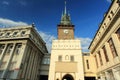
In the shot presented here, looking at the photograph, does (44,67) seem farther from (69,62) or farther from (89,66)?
(89,66)

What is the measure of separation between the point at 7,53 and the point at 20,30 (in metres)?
6.42

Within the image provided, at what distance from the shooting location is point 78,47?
28281mm

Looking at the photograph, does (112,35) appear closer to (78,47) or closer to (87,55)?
(78,47)

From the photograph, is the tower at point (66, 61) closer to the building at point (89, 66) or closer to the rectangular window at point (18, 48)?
the building at point (89, 66)

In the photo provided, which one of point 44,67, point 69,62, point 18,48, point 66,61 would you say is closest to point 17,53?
point 18,48

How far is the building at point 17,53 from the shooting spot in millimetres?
20250

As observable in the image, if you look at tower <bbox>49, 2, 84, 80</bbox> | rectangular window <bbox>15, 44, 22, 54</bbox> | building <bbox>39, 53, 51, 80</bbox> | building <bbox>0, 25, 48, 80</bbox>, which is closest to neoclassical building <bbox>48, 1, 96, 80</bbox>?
tower <bbox>49, 2, 84, 80</bbox>

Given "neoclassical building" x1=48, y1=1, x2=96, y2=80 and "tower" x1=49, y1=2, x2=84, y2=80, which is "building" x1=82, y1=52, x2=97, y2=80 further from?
"tower" x1=49, y1=2, x2=84, y2=80

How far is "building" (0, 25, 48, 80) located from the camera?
66.4 feet

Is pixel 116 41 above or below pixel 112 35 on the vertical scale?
below

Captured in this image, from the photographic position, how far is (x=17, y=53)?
22906mm

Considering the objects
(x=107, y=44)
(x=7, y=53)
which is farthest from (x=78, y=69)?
(x=7, y=53)

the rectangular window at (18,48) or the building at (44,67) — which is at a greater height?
the rectangular window at (18,48)

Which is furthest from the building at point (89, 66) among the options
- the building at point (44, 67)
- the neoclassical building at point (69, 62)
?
the building at point (44, 67)
